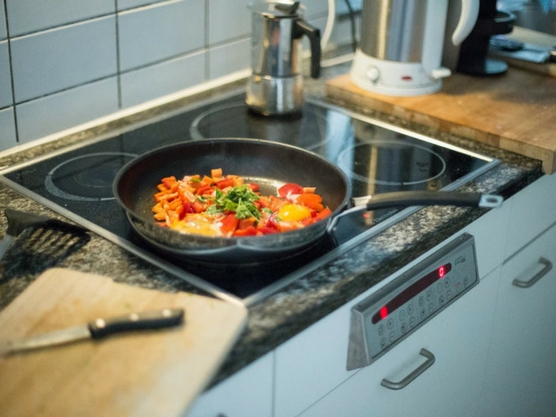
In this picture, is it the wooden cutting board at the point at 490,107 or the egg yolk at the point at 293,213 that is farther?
the wooden cutting board at the point at 490,107

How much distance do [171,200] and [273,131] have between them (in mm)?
379

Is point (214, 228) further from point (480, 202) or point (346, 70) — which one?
point (346, 70)

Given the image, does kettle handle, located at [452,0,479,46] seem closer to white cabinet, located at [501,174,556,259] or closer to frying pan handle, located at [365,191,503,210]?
white cabinet, located at [501,174,556,259]

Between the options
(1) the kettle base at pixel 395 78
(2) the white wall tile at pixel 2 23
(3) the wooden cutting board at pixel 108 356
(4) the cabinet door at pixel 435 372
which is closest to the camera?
(3) the wooden cutting board at pixel 108 356

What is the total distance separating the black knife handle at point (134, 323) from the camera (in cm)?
87

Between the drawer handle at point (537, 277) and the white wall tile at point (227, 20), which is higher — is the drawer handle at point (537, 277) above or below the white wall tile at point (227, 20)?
below

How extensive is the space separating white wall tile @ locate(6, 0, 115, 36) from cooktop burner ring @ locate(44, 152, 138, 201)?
23 centimetres

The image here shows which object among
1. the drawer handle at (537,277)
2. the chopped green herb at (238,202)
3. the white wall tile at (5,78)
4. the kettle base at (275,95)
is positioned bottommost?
the drawer handle at (537,277)

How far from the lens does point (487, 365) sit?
5.06ft

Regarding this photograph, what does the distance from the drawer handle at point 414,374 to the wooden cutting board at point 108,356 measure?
0.37 m

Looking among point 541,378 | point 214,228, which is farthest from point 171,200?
point 541,378

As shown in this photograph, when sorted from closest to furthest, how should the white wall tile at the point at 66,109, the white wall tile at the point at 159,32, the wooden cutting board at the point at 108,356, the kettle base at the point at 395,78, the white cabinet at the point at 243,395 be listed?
the wooden cutting board at the point at 108,356 < the white cabinet at the point at 243,395 < the white wall tile at the point at 66,109 < the white wall tile at the point at 159,32 < the kettle base at the point at 395,78

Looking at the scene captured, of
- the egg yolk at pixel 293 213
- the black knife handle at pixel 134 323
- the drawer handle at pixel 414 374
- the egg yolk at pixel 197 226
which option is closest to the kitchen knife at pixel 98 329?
the black knife handle at pixel 134 323

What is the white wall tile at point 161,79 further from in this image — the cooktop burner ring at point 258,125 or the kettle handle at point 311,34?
the kettle handle at point 311,34
